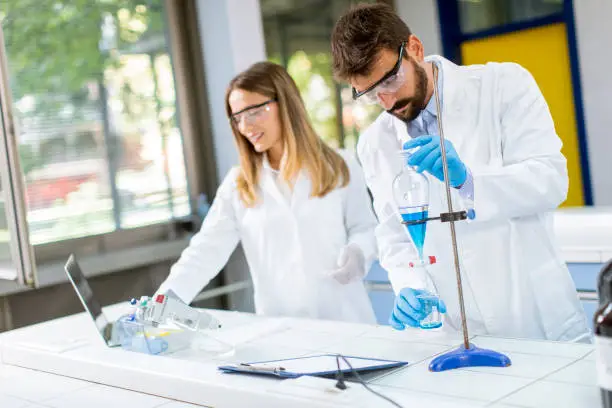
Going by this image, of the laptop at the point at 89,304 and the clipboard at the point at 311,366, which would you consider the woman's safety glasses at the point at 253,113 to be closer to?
the laptop at the point at 89,304

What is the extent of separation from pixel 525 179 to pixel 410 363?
53 centimetres

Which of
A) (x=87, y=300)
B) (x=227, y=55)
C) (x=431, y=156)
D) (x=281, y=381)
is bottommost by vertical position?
(x=281, y=381)

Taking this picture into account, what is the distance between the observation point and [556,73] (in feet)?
17.0

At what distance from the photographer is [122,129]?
4.13 meters

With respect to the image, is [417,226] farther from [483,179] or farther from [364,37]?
[364,37]

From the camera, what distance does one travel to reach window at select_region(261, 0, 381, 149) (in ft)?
16.6

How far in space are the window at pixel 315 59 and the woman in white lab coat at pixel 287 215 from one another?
2471 millimetres

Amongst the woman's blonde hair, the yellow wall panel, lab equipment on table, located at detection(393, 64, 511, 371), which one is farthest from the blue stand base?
the yellow wall panel

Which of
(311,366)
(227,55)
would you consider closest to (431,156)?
(311,366)

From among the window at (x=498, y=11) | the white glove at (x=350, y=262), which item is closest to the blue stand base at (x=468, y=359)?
the white glove at (x=350, y=262)

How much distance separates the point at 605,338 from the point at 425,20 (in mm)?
4977

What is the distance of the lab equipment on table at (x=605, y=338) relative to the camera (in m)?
0.99

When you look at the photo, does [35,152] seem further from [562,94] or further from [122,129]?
[562,94]

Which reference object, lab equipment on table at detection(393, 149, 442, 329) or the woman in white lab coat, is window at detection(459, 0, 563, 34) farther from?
lab equipment on table at detection(393, 149, 442, 329)
